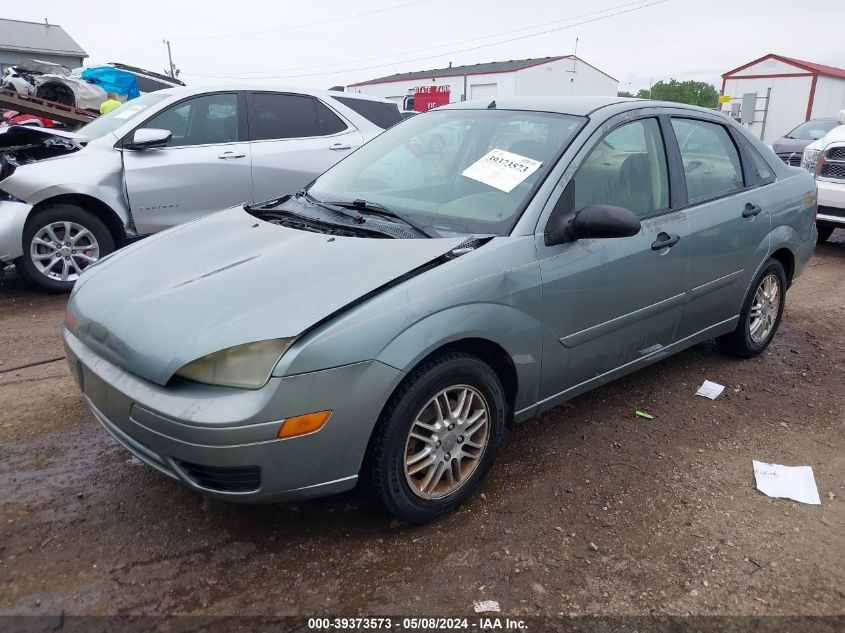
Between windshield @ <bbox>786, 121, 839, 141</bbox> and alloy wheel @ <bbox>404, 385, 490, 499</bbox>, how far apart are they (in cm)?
1455

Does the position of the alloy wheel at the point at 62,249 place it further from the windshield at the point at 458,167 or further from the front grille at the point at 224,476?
the front grille at the point at 224,476

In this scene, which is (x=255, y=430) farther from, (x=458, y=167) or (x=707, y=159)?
(x=707, y=159)

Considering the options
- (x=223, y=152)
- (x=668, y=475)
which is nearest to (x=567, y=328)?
(x=668, y=475)

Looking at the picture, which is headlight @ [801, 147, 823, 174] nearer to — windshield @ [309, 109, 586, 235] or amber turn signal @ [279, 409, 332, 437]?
windshield @ [309, 109, 586, 235]

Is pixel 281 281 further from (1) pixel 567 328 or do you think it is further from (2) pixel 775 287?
(2) pixel 775 287

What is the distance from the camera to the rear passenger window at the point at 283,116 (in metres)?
6.31

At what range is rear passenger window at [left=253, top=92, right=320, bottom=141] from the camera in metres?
6.31

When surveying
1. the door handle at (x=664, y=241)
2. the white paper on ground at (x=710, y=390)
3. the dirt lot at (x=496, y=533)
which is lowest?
the white paper on ground at (x=710, y=390)

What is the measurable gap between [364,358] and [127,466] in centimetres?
157

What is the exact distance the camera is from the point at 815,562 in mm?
2564

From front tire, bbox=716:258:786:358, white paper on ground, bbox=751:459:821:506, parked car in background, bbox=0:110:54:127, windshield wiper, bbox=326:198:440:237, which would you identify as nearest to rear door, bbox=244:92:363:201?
windshield wiper, bbox=326:198:440:237

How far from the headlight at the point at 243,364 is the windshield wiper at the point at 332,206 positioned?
0.99 metres

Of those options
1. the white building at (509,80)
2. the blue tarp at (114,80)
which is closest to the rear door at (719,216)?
the blue tarp at (114,80)

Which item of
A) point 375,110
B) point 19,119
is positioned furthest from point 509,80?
point 375,110
